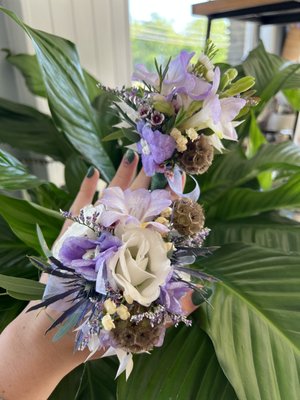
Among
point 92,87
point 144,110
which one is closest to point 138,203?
point 144,110

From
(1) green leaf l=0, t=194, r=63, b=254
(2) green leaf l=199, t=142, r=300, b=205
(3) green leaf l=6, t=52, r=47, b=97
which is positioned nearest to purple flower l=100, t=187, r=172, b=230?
(1) green leaf l=0, t=194, r=63, b=254

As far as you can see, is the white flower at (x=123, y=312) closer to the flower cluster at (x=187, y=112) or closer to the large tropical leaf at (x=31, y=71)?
the flower cluster at (x=187, y=112)

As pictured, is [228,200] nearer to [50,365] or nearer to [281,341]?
[281,341]

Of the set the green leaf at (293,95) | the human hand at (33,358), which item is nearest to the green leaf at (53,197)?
the human hand at (33,358)

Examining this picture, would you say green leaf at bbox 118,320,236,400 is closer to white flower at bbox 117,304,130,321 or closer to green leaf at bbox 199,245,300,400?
green leaf at bbox 199,245,300,400

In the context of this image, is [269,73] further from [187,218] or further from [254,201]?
[187,218]
